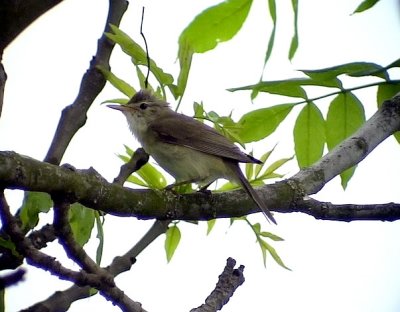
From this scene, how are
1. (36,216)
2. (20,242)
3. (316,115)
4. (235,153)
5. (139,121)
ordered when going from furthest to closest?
(139,121) < (235,153) < (316,115) < (36,216) < (20,242)

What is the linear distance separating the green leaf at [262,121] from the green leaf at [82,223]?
855mm

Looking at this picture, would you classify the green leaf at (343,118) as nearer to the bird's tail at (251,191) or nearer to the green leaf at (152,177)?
the bird's tail at (251,191)

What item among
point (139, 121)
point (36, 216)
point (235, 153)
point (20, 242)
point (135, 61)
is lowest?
point (20, 242)

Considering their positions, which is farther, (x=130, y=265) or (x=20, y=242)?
(x=130, y=265)

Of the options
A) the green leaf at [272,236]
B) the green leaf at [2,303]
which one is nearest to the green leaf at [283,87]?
the green leaf at [272,236]

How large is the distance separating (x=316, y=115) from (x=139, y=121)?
203cm

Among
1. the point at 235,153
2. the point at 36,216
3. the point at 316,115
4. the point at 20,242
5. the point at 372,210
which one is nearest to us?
the point at 20,242

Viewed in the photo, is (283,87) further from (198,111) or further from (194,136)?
(194,136)

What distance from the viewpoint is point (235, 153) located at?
409 cm

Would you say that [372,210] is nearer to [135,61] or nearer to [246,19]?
Answer: [246,19]

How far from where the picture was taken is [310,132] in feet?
10.3

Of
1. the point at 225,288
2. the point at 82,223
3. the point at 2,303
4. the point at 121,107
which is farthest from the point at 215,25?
the point at 121,107

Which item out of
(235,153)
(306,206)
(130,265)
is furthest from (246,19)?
(235,153)

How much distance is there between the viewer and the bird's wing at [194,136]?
13.9ft
